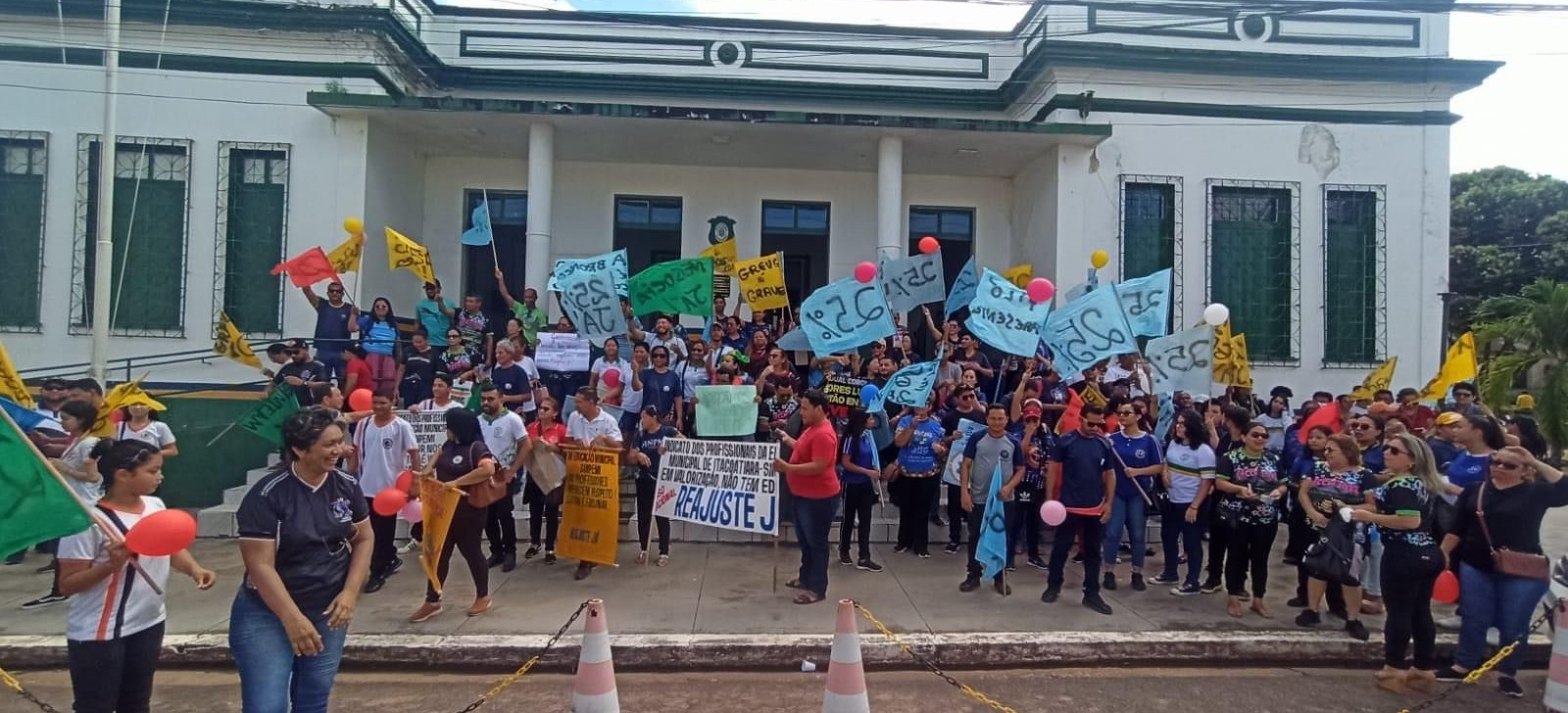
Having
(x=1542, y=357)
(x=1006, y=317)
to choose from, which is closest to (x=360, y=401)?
(x=1006, y=317)

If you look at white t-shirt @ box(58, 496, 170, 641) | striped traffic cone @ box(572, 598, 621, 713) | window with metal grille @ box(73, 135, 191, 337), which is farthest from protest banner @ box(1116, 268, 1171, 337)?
window with metal grille @ box(73, 135, 191, 337)

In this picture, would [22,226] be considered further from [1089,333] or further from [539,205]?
[1089,333]

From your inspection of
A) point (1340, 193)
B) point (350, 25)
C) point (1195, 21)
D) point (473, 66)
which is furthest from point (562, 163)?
point (1340, 193)

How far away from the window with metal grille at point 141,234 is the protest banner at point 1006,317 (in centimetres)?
1155

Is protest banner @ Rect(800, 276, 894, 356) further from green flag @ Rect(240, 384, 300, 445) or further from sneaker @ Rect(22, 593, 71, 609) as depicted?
sneaker @ Rect(22, 593, 71, 609)

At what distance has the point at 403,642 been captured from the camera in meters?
5.84

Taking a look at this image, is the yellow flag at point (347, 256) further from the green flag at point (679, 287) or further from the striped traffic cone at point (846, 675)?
the striped traffic cone at point (846, 675)

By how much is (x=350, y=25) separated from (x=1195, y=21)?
1337cm

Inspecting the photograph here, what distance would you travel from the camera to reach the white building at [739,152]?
12328 millimetres

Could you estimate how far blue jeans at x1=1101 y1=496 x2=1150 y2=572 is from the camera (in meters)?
7.40

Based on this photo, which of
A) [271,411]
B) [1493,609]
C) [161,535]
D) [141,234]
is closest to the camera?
[161,535]

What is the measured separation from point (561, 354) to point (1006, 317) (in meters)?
5.32

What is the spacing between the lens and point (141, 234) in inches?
488

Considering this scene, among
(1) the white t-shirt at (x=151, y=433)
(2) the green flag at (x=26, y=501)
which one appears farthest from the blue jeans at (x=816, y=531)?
(1) the white t-shirt at (x=151, y=433)
